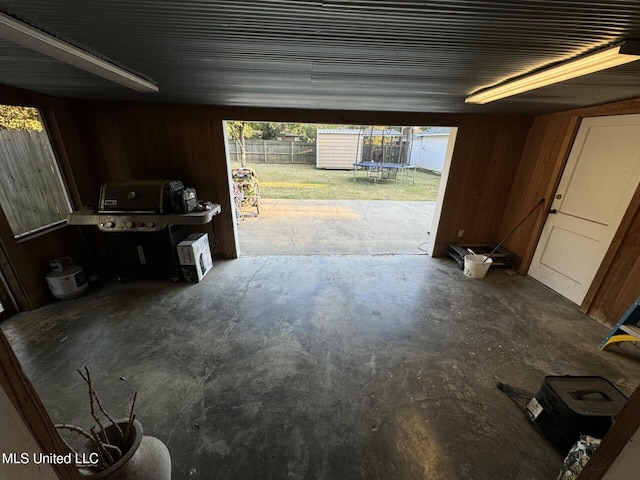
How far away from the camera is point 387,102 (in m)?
2.91

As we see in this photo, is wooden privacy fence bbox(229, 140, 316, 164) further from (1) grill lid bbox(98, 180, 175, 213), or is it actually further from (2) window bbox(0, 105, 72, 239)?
(1) grill lid bbox(98, 180, 175, 213)

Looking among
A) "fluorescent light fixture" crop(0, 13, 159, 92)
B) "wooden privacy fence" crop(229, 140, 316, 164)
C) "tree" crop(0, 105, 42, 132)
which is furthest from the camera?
"wooden privacy fence" crop(229, 140, 316, 164)

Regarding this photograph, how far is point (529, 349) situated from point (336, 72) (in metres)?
2.91

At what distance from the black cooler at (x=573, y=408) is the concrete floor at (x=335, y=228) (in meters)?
2.89

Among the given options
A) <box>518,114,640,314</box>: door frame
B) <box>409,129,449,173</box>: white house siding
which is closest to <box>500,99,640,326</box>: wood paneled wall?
<box>518,114,640,314</box>: door frame

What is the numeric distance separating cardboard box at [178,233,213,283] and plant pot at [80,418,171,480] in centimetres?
227

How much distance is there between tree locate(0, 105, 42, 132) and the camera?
2599mm

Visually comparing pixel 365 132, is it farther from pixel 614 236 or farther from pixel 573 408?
pixel 573 408

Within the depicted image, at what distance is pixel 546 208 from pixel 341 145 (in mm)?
11130

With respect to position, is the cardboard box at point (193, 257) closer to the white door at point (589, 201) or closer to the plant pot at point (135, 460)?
the plant pot at point (135, 460)

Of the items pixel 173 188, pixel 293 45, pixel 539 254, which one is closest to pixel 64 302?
pixel 173 188

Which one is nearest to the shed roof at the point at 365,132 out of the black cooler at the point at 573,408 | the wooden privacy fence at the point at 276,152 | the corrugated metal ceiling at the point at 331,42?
the wooden privacy fence at the point at 276,152

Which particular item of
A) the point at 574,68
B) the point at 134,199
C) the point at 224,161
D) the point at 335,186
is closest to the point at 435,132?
the point at 335,186

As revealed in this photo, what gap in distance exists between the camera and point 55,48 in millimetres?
1322
